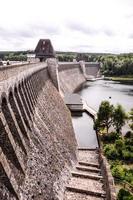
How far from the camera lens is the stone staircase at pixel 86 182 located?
2969 centimetres

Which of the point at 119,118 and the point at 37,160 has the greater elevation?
the point at 37,160

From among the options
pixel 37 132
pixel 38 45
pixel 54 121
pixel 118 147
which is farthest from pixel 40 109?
pixel 38 45

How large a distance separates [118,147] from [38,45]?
83.1m

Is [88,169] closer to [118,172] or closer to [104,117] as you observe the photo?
[118,172]

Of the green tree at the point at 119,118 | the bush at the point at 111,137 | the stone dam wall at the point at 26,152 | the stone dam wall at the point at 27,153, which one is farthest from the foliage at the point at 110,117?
the stone dam wall at the point at 27,153

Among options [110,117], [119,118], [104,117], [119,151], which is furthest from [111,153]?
[110,117]

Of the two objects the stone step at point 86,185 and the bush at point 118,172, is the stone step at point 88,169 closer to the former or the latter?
the bush at point 118,172

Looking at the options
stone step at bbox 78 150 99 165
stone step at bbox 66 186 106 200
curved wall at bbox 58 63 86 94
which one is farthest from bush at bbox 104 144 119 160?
curved wall at bbox 58 63 86 94

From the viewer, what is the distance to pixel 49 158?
30.0 metres

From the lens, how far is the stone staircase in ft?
97.4

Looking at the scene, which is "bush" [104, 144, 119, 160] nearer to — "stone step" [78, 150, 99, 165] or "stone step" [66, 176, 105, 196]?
"stone step" [78, 150, 99, 165]

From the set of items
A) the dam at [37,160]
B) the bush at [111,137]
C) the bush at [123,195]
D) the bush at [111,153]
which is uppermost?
the dam at [37,160]

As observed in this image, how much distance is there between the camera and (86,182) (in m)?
32.5

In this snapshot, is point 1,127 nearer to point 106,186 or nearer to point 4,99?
point 4,99
